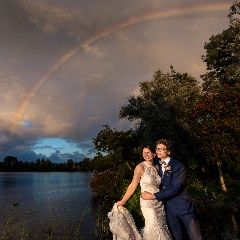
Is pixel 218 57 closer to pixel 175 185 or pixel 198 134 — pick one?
pixel 198 134

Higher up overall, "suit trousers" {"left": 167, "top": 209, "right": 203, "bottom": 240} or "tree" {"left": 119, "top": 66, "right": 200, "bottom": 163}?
"tree" {"left": 119, "top": 66, "right": 200, "bottom": 163}

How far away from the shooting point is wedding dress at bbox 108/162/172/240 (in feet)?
23.8

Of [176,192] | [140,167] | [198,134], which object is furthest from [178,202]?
[198,134]

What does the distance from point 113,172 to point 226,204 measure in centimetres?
1669

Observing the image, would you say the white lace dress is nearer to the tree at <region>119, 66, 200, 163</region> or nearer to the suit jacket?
the suit jacket

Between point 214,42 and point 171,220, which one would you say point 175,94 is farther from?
A: point 171,220

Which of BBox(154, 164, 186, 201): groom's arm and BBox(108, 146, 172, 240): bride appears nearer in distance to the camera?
BBox(154, 164, 186, 201): groom's arm

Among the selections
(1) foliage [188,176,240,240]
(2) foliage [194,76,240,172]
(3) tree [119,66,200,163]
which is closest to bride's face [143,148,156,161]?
(1) foliage [188,176,240,240]

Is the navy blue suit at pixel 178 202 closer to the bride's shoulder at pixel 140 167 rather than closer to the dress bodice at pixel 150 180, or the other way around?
the dress bodice at pixel 150 180

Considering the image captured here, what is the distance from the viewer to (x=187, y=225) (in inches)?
250

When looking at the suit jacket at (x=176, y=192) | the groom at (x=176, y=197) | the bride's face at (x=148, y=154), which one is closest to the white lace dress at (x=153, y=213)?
the bride's face at (x=148, y=154)

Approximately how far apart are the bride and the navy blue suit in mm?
674

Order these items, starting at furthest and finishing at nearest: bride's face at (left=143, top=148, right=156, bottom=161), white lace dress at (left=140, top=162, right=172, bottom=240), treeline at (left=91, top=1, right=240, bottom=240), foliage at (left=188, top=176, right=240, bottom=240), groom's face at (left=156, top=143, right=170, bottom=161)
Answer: treeline at (left=91, top=1, right=240, bottom=240), foliage at (left=188, top=176, right=240, bottom=240), bride's face at (left=143, top=148, right=156, bottom=161), white lace dress at (left=140, top=162, right=172, bottom=240), groom's face at (left=156, top=143, right=170, bottom=161)

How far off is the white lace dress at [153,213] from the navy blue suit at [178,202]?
2.16 ft
